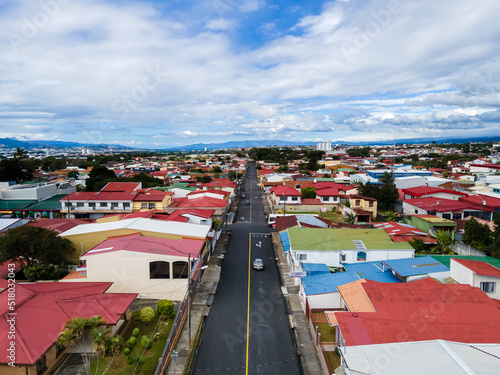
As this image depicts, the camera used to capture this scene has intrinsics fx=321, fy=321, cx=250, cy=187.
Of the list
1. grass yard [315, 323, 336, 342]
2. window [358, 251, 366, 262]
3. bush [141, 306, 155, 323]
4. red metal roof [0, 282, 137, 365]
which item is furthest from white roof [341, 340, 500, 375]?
window [358, 251, 366, 262]

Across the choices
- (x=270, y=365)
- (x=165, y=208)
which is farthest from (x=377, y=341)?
(x=165, y=208)

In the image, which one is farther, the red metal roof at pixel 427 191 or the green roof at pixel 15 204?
the red metal roof at pixel 427 191

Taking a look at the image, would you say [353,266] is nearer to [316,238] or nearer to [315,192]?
[316,238]

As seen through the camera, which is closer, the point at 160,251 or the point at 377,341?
the point at 377,341

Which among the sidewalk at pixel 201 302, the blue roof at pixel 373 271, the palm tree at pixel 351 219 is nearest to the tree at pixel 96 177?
the sidewalk at pixel 201 302

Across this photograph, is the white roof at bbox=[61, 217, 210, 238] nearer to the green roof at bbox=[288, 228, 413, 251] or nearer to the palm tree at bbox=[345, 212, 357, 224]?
the green roof at bbox=[288, 228, 413, 251]

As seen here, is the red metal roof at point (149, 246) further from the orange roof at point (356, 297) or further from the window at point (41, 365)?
the orange roof at point (356, 297)
